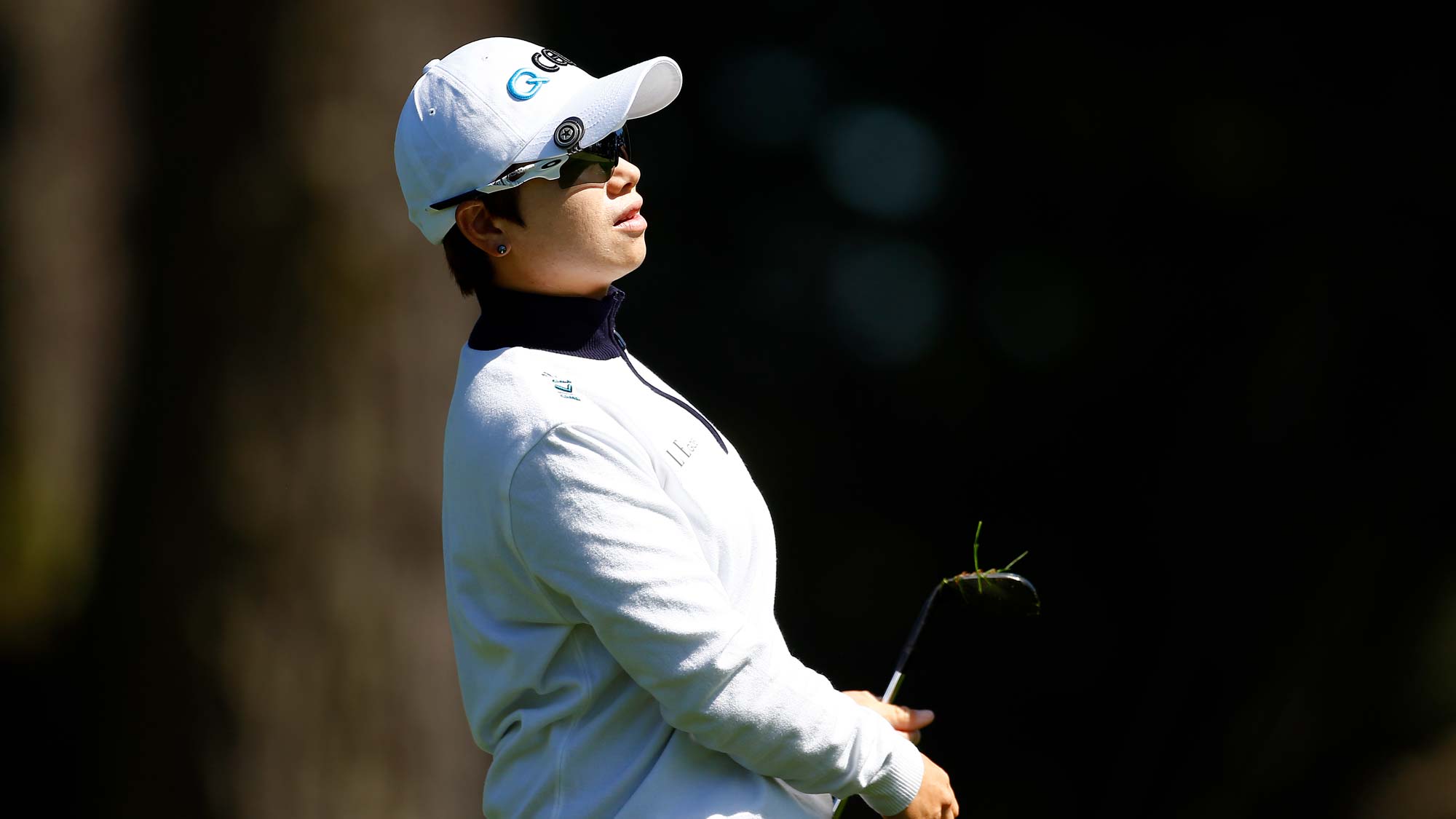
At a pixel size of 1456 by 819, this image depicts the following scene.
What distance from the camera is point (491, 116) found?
175cm

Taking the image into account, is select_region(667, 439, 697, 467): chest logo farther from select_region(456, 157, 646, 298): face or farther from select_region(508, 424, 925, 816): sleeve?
select_region(456, 157, 646, 298): face

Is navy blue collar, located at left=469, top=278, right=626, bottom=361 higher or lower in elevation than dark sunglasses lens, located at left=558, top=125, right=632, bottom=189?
lower

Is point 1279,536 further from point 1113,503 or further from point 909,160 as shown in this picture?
point 909,160

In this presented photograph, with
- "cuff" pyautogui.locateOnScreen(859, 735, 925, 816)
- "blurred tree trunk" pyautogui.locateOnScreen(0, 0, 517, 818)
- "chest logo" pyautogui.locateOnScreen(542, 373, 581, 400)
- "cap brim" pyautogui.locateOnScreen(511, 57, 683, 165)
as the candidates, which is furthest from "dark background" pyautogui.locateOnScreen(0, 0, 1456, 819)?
"cuff" pyautogui.locateOnScreen(859, 735, 925, 816)

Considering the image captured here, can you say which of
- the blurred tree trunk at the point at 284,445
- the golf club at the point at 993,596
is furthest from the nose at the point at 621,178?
the blurred tree trunk at the point at 284,445

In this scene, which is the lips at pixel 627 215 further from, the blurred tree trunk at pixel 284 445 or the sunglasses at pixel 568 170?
the blurred tree trunk at pixel 284 445

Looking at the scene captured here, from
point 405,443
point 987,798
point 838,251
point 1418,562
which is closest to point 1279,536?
point 1418,562

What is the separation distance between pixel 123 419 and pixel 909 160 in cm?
243

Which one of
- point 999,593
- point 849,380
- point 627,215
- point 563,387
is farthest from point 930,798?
point 849,380

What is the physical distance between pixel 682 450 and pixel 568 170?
0.37 m

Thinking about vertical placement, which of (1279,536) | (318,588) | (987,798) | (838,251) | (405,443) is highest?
(838,251)

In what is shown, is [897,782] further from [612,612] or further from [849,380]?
[849,380]

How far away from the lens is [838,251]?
4.60 m

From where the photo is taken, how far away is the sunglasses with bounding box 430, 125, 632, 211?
1759 millimetres
